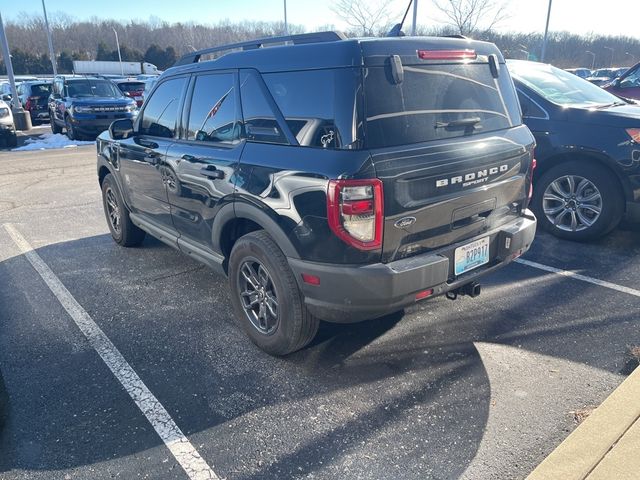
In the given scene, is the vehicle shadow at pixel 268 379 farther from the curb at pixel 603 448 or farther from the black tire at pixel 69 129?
the black tire at pixel 69 129

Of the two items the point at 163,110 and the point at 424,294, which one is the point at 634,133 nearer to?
the point at 424,294

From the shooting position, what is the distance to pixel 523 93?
18.2ft

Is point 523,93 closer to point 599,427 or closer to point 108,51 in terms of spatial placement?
point 599,427

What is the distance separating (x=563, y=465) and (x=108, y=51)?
80153 millimetres

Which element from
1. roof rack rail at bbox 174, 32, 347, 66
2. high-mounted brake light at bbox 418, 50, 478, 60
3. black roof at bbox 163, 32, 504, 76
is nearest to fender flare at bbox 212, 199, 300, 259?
black roof at bbox 163, 32, 504, 76

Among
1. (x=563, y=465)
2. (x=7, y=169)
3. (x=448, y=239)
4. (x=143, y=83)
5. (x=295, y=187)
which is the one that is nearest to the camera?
(x=563, y=465)

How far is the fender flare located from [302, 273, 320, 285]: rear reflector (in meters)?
0.12

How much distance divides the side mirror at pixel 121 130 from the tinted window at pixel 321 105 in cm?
239

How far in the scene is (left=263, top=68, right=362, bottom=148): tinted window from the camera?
8.54ft

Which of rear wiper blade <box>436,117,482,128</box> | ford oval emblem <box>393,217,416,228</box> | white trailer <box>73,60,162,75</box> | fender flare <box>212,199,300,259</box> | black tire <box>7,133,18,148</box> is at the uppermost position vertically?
white trailer <box>73,60,162,75</box>

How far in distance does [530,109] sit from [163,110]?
387cm

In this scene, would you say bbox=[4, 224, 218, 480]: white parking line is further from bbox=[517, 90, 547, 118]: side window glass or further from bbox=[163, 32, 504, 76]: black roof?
bbox=[517, 90, 547, 118]: side window glass

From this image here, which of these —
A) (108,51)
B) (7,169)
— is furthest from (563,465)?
(108,51)

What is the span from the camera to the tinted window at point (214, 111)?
337 cm
